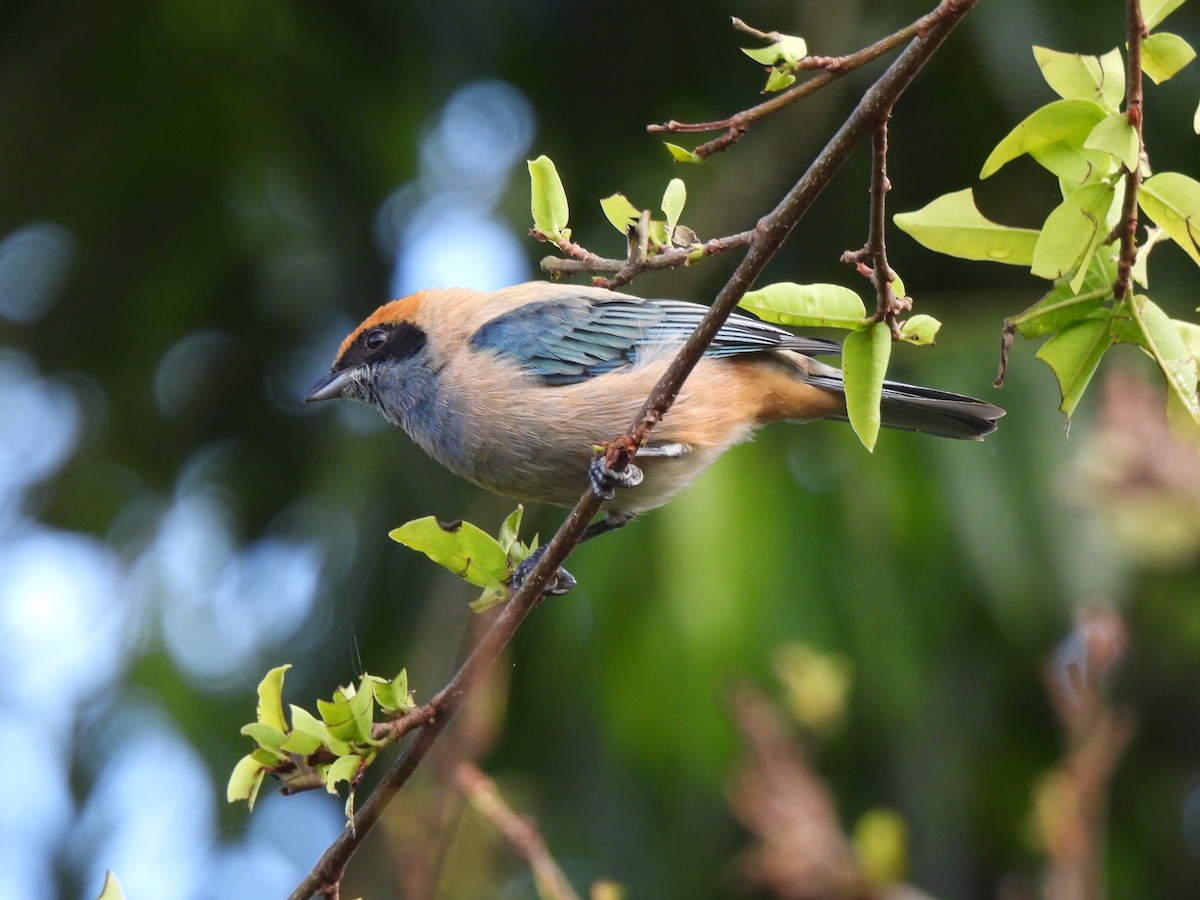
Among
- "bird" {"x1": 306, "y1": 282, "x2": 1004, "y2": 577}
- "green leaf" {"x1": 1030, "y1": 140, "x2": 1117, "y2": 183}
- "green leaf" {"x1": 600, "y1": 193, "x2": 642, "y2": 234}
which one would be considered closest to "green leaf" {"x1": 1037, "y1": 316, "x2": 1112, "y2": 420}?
"green leaf" {"x1": 1030, "y1": 140, "x2": 1117, "y2": 183}

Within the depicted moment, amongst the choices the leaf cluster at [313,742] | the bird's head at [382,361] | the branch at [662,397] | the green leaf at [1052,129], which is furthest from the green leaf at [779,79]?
the bird's head at [382,361]

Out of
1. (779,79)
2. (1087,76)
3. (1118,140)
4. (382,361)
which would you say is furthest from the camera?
(382,361)

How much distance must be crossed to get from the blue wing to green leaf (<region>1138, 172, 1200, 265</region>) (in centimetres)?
201

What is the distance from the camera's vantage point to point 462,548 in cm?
274

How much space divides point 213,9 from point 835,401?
17.8 feet

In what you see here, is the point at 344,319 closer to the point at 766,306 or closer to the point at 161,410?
the point at 161,410

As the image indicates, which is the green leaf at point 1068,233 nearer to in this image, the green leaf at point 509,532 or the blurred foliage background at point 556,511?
the green leaf at point 509,532

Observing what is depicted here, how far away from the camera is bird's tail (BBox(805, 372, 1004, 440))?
3.83m

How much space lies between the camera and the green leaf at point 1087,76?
1.94 meters

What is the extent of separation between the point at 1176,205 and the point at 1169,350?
23 cm

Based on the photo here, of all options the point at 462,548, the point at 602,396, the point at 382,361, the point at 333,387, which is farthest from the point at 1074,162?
the point at 333,387

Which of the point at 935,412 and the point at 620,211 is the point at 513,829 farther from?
the point at 935,412

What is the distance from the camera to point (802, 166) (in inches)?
303

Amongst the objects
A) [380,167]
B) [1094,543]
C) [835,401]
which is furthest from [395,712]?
[380,167]
